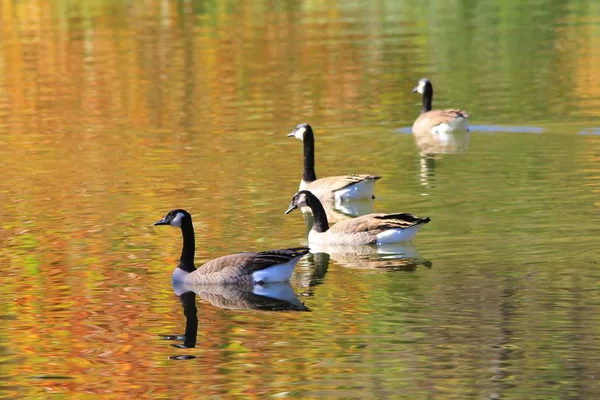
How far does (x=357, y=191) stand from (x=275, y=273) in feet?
19.5

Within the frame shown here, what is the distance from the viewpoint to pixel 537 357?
13242mm

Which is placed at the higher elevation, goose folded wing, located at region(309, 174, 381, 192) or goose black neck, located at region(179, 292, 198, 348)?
goose folded wing, located at region(309, 174, 381, 192)

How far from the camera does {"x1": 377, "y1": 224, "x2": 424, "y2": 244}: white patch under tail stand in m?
18.7

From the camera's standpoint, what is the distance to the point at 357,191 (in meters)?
22.5

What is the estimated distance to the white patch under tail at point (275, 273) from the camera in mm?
16719

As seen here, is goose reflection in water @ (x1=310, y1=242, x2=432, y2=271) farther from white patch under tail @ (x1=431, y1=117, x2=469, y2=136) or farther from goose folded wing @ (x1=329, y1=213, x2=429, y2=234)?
white patch under tail @ (x1=431, y1=117, x2=469, y2=136)

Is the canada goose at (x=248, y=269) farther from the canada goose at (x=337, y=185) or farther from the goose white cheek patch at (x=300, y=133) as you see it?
the goose white cheek patch at (x=300, y=133)

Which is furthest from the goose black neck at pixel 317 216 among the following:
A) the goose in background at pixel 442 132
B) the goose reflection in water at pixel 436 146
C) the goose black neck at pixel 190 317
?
the goose in background at pixel 442 132

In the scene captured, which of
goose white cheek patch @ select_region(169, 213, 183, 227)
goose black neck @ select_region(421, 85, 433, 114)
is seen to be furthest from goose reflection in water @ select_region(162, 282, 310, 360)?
goose black neck @ select_region(421, 85, 433, 114)

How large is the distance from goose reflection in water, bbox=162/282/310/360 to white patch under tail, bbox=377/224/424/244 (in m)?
2.32

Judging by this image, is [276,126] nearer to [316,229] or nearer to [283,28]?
[316,229]

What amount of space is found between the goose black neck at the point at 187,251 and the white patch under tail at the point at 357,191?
5342mm

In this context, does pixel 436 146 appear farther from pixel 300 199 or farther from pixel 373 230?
pixel 373 230

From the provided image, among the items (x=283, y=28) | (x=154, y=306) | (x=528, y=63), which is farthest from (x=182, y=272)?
(x=283, y=28)
